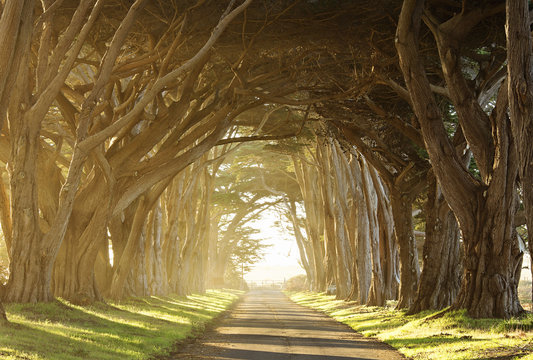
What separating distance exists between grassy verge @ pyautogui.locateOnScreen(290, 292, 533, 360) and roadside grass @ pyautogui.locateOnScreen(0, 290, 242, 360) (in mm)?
3808

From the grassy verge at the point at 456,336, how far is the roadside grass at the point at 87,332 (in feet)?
12.5

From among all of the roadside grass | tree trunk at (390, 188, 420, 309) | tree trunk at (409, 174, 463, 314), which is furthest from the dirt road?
tree trunk at (390, 188, 420, 309)

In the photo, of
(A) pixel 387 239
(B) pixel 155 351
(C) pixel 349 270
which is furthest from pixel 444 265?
(C) pixel 349 270

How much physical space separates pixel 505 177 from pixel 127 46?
372 inches

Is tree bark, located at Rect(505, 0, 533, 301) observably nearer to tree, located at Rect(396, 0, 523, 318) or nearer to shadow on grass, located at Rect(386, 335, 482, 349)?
shadow on grass, located at Rect(386, 335, 482, 349)

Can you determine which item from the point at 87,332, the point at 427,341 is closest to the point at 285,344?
the point at 427,341

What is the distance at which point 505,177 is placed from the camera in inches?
463

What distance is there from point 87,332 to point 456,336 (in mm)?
5884

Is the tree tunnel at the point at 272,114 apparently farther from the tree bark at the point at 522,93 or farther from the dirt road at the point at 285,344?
the dirt road at the point at 285,344

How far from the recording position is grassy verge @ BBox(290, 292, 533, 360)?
870 centimetres

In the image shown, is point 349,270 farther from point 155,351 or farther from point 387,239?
point 155,351

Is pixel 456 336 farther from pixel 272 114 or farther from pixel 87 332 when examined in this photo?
pixel 272 114

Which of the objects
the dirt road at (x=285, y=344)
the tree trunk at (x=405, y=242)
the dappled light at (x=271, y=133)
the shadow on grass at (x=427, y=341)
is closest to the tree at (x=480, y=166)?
the dappled light at (x=271, y=133)

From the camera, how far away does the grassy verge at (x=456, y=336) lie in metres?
8.70
